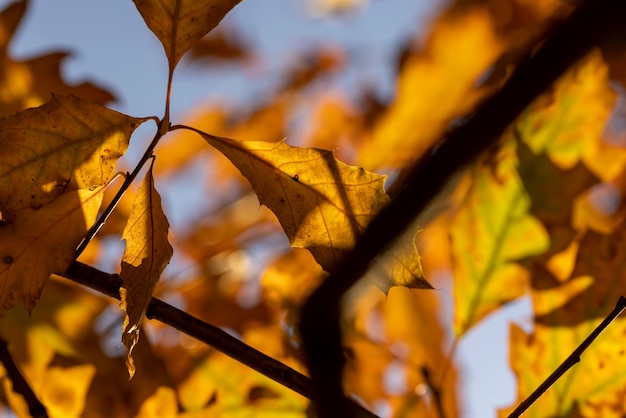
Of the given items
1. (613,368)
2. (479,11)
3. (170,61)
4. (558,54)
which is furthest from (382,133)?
(558,54)

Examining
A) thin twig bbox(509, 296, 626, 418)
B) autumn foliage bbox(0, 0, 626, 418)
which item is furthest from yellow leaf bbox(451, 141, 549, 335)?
thin twig bbox(509, 296, 626, 418)

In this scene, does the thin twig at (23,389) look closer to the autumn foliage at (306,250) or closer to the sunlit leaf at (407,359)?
the autumn foliage at (306,250)

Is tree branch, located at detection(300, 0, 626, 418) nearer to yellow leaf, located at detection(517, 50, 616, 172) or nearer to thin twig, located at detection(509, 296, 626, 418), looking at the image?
thin twig, located at detection(509, 296, 626, 418)

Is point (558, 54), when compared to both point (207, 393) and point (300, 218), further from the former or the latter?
point (207, 393)

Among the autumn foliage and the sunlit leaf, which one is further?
the sunlit leaf

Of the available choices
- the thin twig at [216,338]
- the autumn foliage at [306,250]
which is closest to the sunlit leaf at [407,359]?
the autumn foliage at [306,250]

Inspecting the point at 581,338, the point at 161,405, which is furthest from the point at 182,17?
the point at 581,338
